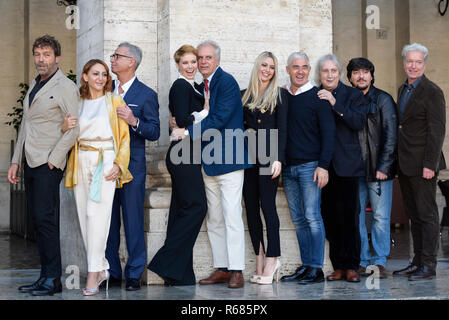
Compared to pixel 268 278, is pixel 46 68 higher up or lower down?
higher up

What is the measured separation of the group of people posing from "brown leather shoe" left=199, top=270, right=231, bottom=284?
0.03ft

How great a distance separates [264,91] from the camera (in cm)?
518

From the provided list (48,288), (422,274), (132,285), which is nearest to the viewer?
(48,288)

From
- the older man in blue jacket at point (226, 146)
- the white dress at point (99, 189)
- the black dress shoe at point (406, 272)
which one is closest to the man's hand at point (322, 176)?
the older man in blue jacket at point (226, 146)

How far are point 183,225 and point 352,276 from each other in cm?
131

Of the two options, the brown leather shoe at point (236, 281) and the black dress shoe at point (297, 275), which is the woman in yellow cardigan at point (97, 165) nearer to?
→ the brown leather shoe at point (236, 281)

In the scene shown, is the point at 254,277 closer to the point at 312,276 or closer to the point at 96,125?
the point at 312,276

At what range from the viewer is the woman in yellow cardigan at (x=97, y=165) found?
15.5 ft

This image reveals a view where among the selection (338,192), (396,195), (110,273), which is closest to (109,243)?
(110,273)

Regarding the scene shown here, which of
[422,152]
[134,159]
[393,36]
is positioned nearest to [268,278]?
[134,159]

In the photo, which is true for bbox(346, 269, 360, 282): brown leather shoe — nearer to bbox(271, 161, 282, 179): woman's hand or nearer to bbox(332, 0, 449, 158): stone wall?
bbox(271, 161, 282, 179): woman's hand

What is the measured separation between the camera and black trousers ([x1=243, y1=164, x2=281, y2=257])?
200 inches

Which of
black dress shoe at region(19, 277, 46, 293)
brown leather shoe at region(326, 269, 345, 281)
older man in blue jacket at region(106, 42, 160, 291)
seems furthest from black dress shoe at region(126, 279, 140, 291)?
brown leather shoe at region(326, 269, 345, 281)
